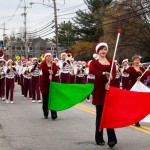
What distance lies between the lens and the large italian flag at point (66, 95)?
460 inches

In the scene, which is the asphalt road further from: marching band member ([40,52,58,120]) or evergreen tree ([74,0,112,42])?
evergreen tree ([74,0,112,42])

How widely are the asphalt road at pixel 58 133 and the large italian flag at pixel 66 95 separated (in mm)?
503

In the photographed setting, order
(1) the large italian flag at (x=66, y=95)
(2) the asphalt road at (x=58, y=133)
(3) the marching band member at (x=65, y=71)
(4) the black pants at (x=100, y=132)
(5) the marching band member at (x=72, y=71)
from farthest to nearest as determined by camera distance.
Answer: (5) the marching band member at (x=72, y=71) < (3) the marching band member at (x=65, y=71) < (1) the large italian flag at (x=66, y=95) < (2) the asphalt road at (x=58, y=133) < (4) the black pants at (x=100, y=132)

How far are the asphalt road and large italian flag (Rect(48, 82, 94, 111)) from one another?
19.8 inches

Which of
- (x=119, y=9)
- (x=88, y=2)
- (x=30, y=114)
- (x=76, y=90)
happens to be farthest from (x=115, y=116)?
(x=88, y=2)

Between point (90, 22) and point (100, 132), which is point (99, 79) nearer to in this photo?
point (100, 132)

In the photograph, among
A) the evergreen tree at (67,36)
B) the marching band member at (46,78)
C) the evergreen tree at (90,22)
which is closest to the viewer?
the marching band member at (46,78)

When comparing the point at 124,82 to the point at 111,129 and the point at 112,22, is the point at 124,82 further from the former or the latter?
the point at 112,22

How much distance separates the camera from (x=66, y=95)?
12250 millimetres

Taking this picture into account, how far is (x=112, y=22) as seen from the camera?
5828 centimetres

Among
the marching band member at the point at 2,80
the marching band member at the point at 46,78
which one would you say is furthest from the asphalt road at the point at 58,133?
the marching band member at the point at 2,80

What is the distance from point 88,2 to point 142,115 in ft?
221

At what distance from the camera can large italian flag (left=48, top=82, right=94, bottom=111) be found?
11.7 m

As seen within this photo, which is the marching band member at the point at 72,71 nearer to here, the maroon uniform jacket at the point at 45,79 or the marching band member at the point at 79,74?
the marching band member at the point at 79,74
